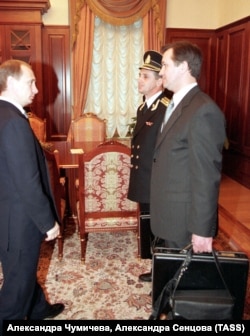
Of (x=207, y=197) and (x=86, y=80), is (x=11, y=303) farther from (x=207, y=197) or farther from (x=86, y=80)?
(x=86, y=80)

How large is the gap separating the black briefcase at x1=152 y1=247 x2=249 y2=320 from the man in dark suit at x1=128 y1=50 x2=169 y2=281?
30.9 inches

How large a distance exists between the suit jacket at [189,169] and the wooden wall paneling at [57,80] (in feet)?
12.0

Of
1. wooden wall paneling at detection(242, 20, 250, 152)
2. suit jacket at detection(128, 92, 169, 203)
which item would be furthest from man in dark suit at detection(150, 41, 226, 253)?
wooden wall paneling at detection(242, 20, 250, 152)

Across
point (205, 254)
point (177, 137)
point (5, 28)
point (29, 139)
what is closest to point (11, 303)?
point (29, 139)

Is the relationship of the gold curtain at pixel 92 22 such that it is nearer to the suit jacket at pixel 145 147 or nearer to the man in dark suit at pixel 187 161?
the suit jacket at pixel 145 147

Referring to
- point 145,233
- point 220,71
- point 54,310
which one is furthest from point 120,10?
Result: point 54,310

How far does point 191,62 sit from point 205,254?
2.69 ft

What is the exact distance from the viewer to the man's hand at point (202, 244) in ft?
4.74

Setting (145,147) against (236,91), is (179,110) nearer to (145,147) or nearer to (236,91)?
(145,147)

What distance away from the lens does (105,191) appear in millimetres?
2508

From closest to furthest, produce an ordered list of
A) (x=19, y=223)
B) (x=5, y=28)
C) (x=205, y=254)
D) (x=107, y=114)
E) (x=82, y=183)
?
(x=205, y=254) < (x=19, y=223) < (x=82, y=183) < (x=5, y=28) < (x=107, y=114)

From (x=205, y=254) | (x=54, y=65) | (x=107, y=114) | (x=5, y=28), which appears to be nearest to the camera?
(x=205, y=254)

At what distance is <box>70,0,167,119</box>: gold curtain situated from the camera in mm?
4746

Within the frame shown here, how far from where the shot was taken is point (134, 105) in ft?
17.4
